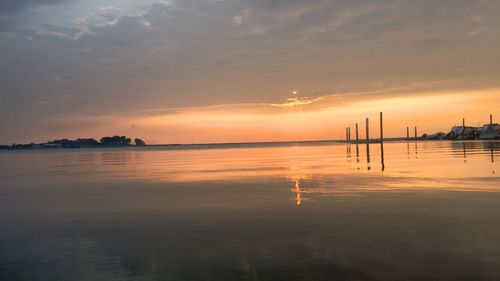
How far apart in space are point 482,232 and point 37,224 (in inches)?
481

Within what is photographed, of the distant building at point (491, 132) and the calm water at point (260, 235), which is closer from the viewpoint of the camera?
the calm water at point (260, 235)

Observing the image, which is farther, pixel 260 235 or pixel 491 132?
pixel 491 132

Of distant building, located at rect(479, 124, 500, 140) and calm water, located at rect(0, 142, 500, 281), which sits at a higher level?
distant building, located at rect(479, 124, 500, 140)

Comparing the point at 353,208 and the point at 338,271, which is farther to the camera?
the point at 353,208

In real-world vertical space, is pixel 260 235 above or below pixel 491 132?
below

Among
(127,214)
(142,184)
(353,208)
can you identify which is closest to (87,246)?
(127,214)

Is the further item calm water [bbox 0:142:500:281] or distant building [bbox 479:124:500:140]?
distant building [bbox 479:124:500:140]

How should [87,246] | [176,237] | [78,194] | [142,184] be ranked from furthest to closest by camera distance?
1. [142,184]
2. [78,194]
3. [176,237]
4. [87,246]

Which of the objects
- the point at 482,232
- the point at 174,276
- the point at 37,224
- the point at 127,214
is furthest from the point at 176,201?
the point at 482,232

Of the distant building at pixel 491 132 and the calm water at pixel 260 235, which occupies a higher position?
the distant building at pixel 491 132

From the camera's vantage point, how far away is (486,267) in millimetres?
7500

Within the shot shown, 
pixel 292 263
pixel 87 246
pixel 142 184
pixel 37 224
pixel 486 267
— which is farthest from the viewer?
pixel 142 184

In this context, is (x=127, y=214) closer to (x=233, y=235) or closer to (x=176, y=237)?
(x=176, y=237)

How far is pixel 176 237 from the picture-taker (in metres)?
10.5
